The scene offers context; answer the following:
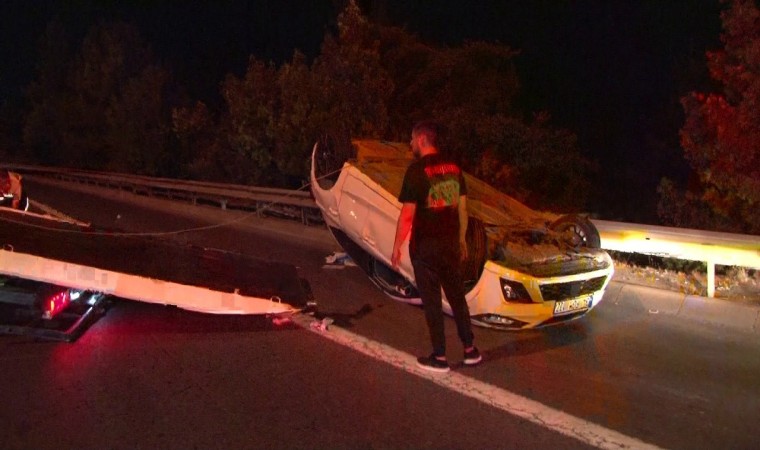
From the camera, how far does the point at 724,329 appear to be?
276 inches

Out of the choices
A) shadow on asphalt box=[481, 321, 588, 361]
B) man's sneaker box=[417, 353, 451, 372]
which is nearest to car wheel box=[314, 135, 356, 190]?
shadow on asphalt box=[481, 321, 588, 361]

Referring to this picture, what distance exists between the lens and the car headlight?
603 cm

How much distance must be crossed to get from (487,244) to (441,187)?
1.13m

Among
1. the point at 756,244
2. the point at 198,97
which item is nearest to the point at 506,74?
the point at 756,244

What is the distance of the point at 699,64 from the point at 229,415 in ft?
48.8

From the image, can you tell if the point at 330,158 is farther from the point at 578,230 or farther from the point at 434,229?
the point at 434,229

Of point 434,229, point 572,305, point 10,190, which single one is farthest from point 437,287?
point 10,190

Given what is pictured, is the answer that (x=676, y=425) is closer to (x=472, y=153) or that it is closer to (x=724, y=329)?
(x=724, y=329)

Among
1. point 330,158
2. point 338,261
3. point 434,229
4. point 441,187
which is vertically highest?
point 330,158

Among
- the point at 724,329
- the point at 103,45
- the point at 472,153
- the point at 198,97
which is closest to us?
the point at 724,329

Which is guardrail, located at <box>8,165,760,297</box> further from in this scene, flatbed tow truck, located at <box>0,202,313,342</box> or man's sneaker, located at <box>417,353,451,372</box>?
flatbed tow truck, located at <box>0,202,313,342</box>

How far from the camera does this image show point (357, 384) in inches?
211

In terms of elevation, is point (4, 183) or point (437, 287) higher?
point (4, 183)

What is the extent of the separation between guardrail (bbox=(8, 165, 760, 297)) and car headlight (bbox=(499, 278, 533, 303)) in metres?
3.01
